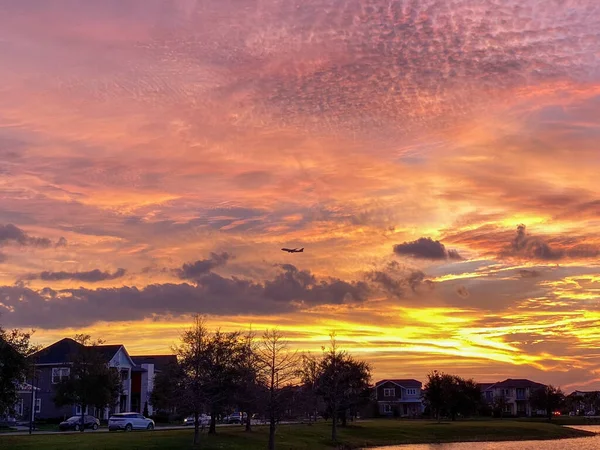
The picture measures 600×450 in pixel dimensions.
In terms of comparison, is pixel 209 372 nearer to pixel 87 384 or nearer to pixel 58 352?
pixel 87 384

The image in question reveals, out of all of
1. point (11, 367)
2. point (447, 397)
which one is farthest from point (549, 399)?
point (11, 367)

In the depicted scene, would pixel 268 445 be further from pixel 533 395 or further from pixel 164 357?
pixel 533 395

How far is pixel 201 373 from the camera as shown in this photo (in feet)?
239

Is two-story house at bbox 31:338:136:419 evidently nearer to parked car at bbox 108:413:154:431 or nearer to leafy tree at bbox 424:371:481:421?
parked car at bbox 108:413:154:431

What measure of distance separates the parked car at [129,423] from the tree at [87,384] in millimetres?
2633

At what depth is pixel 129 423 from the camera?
88375 millimetres

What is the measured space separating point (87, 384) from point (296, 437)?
82.8 feet

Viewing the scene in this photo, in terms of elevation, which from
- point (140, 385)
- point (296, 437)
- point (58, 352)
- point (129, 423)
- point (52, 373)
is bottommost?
point (296, 437)

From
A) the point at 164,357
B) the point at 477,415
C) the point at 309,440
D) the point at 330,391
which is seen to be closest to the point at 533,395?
the point at 477,415

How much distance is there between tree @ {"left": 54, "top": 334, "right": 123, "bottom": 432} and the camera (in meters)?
88.4

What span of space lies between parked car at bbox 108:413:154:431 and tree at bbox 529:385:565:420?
120 metres

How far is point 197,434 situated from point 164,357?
104 m

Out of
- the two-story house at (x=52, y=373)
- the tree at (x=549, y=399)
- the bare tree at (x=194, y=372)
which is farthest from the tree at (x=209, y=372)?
the tree at (x=549, y=399)

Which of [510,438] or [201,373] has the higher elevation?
[201,373]
